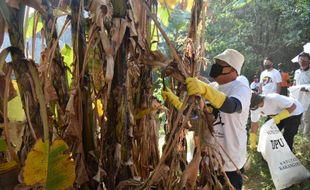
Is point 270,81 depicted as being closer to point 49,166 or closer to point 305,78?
point 305,78

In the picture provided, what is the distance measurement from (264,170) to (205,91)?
257cm

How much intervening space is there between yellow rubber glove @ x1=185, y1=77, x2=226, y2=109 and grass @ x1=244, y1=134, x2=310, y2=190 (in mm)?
1868

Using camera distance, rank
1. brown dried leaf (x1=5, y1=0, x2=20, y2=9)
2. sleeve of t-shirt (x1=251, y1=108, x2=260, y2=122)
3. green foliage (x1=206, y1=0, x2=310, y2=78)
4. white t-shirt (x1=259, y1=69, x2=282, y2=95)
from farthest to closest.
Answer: green foliage (x1=206, y1=0, x2=310, y2=78)
white t-shirt (x1=259, y1=69, x2=282, y2=95)
sleeve of t-shirt (x1=251, y1=108, x2=260, y2=122)
brown dried leaf (x1=5, y1=0, x2=20, y2=9)

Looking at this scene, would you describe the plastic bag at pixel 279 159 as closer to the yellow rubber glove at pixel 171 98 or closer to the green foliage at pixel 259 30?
the yellow rubber glove at pixel 171 98

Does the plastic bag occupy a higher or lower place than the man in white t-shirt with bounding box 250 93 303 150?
lower

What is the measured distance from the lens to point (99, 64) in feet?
3.92

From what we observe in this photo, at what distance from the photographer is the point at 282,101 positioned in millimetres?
3365

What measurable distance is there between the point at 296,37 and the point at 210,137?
700 centimetres

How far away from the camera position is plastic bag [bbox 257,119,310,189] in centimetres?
306

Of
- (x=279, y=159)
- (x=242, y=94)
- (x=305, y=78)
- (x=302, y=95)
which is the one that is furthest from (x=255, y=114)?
(x=242, y=94)

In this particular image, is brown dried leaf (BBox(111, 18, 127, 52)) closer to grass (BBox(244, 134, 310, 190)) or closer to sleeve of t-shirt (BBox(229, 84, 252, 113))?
sleeve of t-shirt (BBox(229, 84, 252, 113))

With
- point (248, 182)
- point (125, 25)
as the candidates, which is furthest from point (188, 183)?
point (248, 182)

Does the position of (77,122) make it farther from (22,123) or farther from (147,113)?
(147,113)

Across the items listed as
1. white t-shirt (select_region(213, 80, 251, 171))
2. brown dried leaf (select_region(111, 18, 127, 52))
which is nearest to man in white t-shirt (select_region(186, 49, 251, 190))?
white t-shirt (select_region(213, 80, 251, 171))
